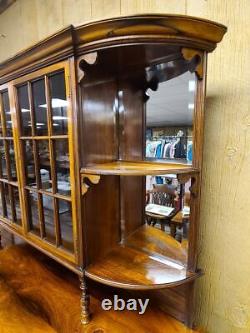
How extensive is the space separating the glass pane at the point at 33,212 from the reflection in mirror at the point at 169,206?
53cm

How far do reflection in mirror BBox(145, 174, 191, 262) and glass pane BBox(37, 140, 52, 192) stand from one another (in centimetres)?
45

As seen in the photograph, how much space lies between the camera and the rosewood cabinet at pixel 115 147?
679 mm

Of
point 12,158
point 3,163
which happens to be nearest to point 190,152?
point 12,158

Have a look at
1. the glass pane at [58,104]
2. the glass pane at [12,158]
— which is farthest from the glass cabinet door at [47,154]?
the glass pane at [12,158]

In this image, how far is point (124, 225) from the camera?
1011 mm

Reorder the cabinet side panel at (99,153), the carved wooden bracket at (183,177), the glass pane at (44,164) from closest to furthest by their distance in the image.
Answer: the carved wooden bracket at (183,177)
the cabinet side panel at (99,153)
the glass pane at (44,164)

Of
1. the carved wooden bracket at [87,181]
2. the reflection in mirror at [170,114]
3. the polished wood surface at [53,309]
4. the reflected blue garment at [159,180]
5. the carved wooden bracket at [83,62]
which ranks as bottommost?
the polished wood surface at [53,309]

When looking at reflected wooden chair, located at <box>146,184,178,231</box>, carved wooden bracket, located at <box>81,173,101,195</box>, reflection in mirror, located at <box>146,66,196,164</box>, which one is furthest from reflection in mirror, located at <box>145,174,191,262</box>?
carved wooden bracket, located at <box>81,173,101,195</box>

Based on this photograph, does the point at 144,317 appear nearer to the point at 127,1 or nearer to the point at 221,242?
the point at 221,242

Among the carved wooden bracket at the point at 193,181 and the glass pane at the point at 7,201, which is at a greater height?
the carved wooden bracket at the point at 193,181

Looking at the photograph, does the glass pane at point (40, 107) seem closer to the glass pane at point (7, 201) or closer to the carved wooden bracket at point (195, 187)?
the glass pane at point (7, 201)

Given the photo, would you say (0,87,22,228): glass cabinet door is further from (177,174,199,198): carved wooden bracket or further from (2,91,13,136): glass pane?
(177,174,199,198): carved wooden bracket

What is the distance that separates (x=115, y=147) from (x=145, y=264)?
1.66 ft

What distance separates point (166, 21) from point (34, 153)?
0.72 metres
